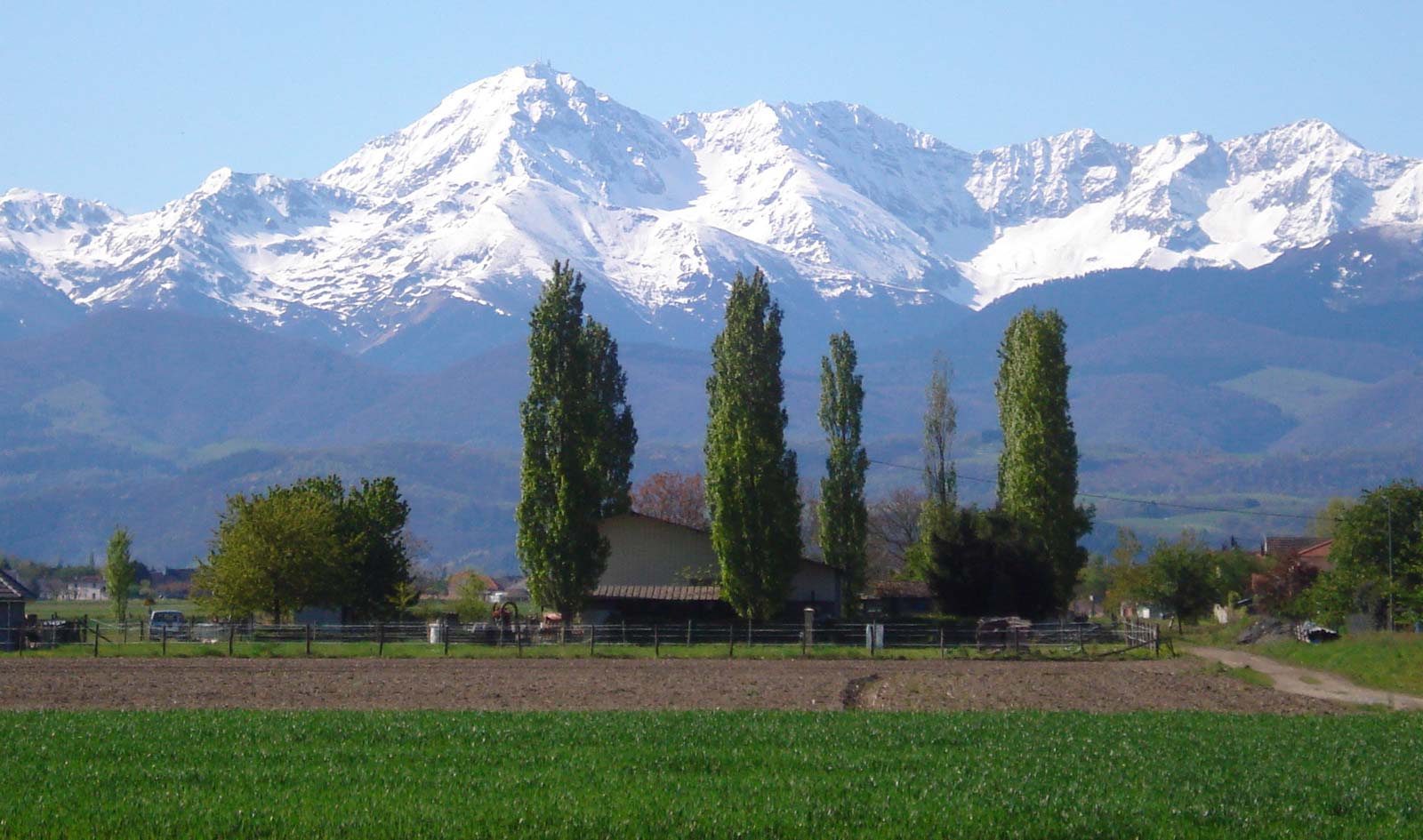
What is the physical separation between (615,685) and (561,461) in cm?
2369

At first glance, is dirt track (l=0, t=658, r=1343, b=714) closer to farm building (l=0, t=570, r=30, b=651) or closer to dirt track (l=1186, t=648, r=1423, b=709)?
dirt track (l=1186, t=648, r=1423, b=709)

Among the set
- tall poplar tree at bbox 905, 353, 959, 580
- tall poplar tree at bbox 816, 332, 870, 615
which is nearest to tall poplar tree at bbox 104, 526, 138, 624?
tall poplar tree at bbox 816, 332, 870, 615

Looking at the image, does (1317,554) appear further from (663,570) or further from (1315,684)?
(1315,684)

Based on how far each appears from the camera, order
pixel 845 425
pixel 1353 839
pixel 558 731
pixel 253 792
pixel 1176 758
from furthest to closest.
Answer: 1. pixel 845 425
2. pixel 558 731
3. pixel 1176 758
4. pixel 253 792
5. pixel 1353 839

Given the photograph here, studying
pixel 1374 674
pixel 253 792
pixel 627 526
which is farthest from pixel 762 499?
pixel 253 792

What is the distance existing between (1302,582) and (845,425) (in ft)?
109

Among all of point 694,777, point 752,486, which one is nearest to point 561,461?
point 752,486

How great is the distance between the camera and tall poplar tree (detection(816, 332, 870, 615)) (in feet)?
240

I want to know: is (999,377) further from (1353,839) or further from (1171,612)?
(1353,839)

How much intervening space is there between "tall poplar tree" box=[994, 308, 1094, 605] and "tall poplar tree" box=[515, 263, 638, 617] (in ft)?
60.6

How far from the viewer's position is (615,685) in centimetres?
3969

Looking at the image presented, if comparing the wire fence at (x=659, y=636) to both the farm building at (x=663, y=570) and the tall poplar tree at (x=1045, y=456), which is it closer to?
the farm building at (x=663, y=570)

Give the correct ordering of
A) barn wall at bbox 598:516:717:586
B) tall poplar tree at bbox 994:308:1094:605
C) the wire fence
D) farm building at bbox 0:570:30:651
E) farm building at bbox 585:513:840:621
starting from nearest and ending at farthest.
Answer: the wire fence < farm building at bbox 0:570:30:651 < farm building at bbox 585:513:840:621 < barn wall at bbox 598:516:717:586 < tall poplar tree at bbox 994:308:1094:605

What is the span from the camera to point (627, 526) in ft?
227
